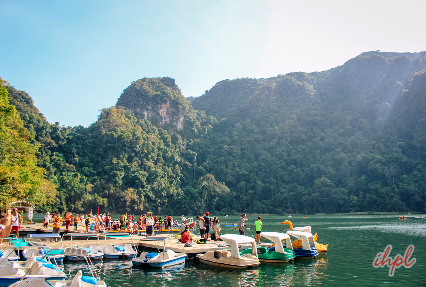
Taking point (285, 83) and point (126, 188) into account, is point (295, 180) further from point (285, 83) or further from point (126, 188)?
point (285, 83)

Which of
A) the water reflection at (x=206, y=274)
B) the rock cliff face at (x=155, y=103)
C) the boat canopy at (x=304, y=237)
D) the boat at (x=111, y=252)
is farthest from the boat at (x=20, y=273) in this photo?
the rock cliff face at (x=155, y=103)

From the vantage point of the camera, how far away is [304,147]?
132 meters

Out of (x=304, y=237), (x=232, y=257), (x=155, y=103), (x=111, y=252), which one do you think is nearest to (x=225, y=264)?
(x=232, y=257)

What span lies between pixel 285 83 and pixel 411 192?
92.0m

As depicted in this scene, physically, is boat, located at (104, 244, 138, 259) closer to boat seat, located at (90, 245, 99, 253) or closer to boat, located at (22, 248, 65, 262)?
boat seat, located at (90, 245, 99, 253)

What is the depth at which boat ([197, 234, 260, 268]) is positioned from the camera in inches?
691

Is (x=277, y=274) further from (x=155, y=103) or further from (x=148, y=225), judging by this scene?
(x=155, y=103)

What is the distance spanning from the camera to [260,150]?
13538cm

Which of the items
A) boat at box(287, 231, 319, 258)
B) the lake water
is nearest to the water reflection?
the lake water

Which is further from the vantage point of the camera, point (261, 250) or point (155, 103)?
point (155, 103)

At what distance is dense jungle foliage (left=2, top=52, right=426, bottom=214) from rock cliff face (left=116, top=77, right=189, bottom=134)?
1.55ft

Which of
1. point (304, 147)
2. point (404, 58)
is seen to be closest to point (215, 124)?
point (304, 147)

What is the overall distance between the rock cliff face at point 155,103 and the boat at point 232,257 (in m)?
127

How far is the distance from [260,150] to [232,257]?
119 meters
